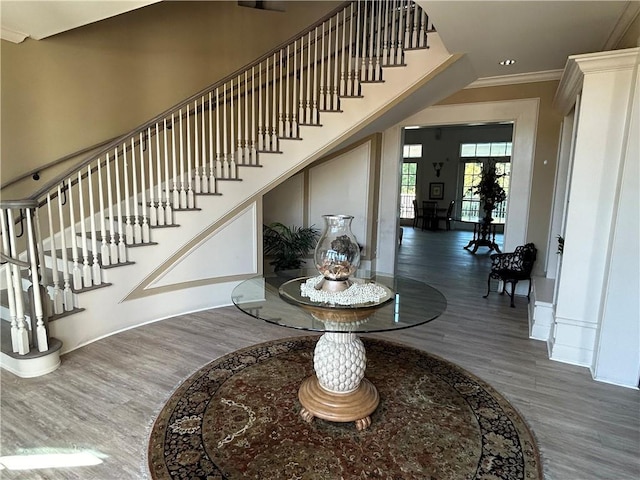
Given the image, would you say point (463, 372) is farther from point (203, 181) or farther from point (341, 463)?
point (203, 181)

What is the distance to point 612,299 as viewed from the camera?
2.65 m

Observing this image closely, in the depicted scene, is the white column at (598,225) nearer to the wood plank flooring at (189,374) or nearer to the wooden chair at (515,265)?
the wood plank flooring at (189,374)

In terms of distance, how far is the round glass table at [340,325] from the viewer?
6.68 feet

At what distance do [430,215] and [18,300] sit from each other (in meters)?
11.2

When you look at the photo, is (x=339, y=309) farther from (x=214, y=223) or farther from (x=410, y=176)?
(x=410, y=176)

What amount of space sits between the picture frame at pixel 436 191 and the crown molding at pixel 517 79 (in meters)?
7.50

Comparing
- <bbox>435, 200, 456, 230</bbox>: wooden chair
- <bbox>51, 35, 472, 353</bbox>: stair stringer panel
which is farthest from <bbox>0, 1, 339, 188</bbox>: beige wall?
<bbox>435, 200, 456, 230</bbox>: wooden chair

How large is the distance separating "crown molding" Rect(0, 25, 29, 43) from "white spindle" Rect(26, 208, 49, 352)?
1.90 m

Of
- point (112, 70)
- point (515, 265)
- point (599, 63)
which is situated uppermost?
point (112, 70)

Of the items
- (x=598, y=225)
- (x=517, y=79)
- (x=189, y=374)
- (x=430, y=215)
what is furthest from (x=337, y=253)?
(x=430, y=215)

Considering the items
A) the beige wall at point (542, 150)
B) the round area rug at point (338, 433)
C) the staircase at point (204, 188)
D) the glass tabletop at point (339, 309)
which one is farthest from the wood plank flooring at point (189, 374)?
the beige wall at point (542, 150)

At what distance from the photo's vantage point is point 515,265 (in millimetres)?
4613

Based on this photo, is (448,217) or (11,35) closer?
(11,35)

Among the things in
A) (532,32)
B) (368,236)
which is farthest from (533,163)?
(368,236)
